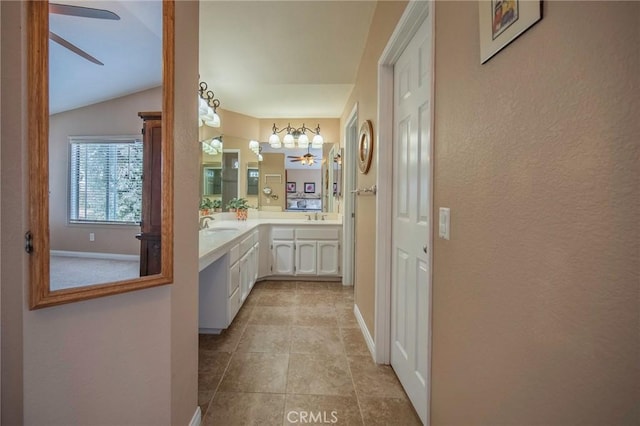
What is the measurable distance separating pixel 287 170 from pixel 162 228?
3.32 metres

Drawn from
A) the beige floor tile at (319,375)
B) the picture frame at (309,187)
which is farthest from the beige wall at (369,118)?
the picture frame at (309,187)

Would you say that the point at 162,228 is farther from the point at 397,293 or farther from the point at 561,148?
the point at 397,293

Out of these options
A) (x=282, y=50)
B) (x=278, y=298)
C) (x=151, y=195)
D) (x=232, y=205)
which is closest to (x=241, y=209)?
(x=232, y=205)

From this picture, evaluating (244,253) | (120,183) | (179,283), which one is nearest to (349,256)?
(244,253)

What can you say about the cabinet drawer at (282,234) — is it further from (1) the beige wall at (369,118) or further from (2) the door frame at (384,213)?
(2) the door frame at (384,213)

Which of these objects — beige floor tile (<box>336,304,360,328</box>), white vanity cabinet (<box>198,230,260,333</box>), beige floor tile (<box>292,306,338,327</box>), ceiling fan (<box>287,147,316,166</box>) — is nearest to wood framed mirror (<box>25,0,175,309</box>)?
white vanity cabinet (<box>198,230,260,333</box>)

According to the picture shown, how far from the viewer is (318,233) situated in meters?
3.72

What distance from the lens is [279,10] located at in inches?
75.4

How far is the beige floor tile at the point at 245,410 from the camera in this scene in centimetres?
139

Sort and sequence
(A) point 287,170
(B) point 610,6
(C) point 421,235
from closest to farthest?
1. (B) point 610,6
2. (C) point 421,235
3. (A) point 287,170

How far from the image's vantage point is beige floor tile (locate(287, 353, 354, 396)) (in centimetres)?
163

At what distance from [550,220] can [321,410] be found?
4.82 feet

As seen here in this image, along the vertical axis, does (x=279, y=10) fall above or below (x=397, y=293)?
above

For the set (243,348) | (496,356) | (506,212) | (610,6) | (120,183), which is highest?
(610,6)
